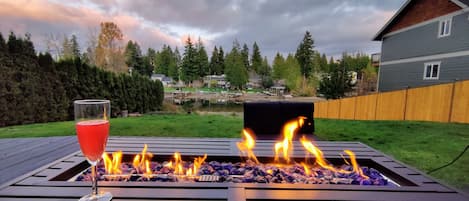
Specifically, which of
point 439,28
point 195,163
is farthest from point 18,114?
point 439,28

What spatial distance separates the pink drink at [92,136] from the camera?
772 millimetres

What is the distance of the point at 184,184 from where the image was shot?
0.96 m

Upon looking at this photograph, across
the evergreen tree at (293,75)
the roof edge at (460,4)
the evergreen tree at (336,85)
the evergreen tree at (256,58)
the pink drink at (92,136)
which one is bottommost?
the pink drink at (92,136)

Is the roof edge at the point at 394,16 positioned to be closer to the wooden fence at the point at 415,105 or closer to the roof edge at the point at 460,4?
the roof edge at the point at 460,4

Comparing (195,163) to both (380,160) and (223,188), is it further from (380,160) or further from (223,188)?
(380,160)

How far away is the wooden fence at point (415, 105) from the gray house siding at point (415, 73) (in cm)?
367

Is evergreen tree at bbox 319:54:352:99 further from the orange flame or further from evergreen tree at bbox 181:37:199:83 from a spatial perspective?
evergreen tree at bbox 181:37:199:83

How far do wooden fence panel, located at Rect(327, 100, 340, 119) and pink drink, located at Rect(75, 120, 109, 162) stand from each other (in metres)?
8.53

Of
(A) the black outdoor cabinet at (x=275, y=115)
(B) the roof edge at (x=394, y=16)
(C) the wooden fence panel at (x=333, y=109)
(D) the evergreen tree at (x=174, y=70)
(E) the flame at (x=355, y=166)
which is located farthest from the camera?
(D) the evergreen tree at (x=174, y=70)

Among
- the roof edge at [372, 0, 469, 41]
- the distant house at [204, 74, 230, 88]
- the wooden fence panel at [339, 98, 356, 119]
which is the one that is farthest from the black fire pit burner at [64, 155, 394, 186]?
the distant house at [204, 74, 230, 88]

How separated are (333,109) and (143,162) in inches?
325

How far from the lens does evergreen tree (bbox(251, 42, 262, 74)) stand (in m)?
35.4

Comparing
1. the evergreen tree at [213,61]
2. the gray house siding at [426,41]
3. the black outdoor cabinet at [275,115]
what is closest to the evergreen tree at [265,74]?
the evergreen tree at [213,61]

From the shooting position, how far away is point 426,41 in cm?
948
